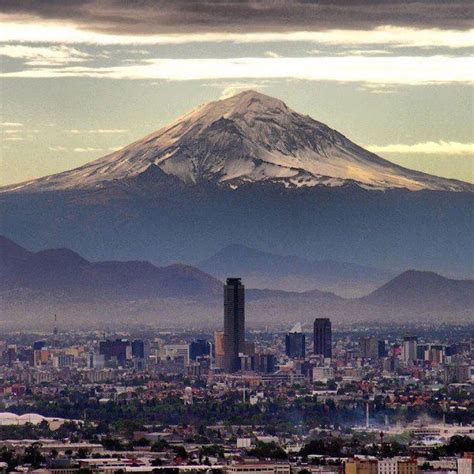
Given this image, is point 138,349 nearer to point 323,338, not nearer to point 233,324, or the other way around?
point 233,324

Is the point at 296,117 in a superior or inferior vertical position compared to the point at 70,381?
superior

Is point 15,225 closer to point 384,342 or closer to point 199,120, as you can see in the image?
point 199,120

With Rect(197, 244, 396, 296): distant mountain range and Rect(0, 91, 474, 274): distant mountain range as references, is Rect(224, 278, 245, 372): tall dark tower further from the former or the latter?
Rect(197, 244, 396, 296): distant mountain range

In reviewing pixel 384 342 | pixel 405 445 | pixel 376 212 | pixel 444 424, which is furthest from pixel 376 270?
pixel 405 445

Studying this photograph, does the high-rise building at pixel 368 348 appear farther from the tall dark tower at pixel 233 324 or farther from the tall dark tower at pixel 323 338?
the tall dark tower at pixel 233 324

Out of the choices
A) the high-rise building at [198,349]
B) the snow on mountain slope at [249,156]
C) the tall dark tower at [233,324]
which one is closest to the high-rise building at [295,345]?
the tall dark tower at [233,324]

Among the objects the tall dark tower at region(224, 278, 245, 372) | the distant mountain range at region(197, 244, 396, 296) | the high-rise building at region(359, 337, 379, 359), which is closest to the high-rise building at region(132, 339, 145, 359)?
the tall dark tower at region(224, 278, 245, 372)

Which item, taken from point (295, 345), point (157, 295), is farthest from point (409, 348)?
point (157, 295)
